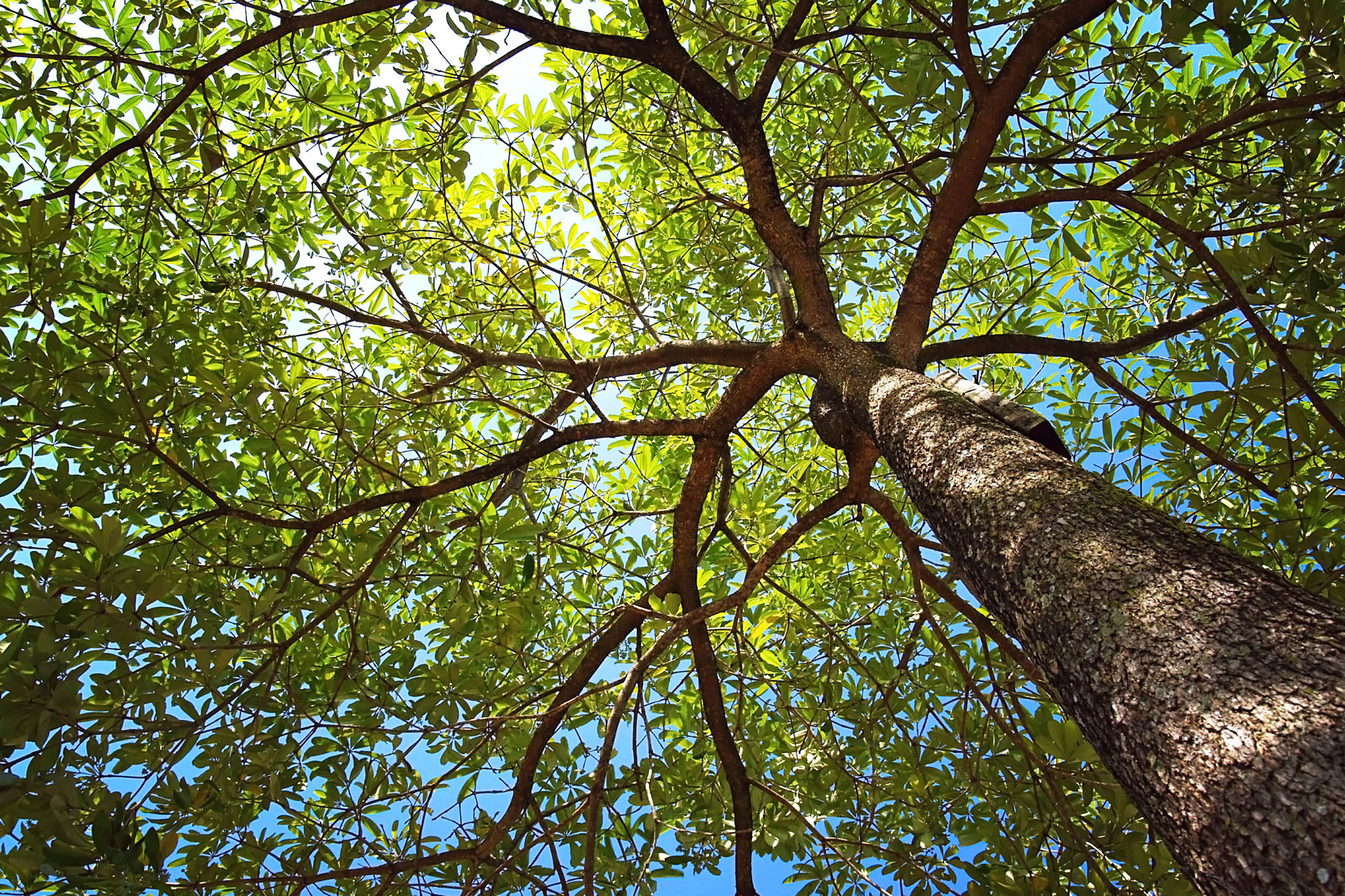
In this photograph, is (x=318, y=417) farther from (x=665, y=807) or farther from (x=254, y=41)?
(x=665, y=807)

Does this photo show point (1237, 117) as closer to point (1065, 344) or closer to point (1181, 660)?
point (1065, 344)

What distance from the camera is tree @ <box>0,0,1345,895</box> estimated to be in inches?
86.7

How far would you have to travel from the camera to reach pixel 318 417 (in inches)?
115

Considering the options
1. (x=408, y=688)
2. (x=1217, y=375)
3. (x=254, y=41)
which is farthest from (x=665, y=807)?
(x=254, y=41)

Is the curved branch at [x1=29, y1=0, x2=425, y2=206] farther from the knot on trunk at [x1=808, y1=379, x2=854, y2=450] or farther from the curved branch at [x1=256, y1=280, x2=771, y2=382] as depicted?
the knot on trunk at [x1=808, y1=379, x2=854, y2=450]

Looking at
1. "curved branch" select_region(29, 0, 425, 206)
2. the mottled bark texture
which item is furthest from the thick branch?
"curved branch" select_region(29, 0, 425, 206)

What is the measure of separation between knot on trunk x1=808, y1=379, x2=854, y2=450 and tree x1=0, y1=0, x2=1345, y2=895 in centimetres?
2

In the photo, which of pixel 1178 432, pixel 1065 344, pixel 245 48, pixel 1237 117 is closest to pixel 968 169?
pixel 1237 117

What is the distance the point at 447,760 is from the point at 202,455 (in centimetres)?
151

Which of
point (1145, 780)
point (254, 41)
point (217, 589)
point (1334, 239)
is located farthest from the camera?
point (217, 589)

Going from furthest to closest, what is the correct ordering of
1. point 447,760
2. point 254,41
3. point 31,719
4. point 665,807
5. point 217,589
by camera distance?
1. point 665,807
2. point 447,760
3. point 217,589
4. point 254,41
5. point 31,719

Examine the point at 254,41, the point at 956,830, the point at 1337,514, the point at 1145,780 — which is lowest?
the point at 1145,780

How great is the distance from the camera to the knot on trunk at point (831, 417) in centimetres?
294

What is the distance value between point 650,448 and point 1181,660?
3528mm
